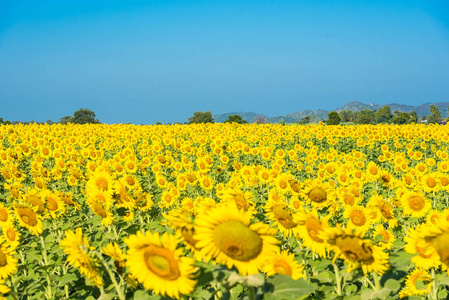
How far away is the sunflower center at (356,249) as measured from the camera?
240 centimetres

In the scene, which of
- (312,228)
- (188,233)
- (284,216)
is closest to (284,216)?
(284,216)

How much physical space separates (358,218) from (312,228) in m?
2.52

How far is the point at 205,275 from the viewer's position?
2016mm

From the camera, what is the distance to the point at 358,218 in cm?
537

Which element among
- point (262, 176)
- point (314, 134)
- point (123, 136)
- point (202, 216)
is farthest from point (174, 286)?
point (314, 134)

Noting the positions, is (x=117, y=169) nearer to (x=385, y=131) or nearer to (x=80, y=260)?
(x=80, y=260)

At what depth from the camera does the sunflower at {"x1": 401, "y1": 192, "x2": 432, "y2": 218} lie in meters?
6.87

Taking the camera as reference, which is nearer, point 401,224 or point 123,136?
point 401,224

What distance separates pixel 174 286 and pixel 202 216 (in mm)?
485

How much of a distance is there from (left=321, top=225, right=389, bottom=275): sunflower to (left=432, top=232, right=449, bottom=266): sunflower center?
1.38ft

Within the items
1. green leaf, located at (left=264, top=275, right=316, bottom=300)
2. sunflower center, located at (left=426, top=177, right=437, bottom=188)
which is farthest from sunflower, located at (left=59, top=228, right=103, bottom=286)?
sunflower center, located at (left=426, top=177, right=437, bottom=188)

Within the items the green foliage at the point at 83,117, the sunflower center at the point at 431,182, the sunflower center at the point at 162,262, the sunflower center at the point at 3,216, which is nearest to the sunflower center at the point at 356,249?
the sunflower center at the point at 162,262

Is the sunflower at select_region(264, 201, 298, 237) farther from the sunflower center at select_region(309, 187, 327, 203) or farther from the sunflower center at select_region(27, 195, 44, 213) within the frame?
the sunflower center at select_region(27, 195, 44, 213)

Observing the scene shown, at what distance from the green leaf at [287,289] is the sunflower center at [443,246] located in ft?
4.04
